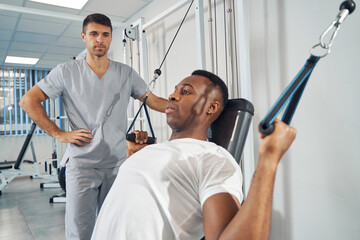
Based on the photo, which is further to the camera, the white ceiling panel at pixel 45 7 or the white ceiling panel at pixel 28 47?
the white ceiling panel at pixel 28 47

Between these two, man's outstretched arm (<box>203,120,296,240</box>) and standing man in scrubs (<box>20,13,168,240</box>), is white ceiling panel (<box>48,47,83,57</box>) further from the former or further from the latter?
man's outstretched arm (<box>203,120,296,240</box>)

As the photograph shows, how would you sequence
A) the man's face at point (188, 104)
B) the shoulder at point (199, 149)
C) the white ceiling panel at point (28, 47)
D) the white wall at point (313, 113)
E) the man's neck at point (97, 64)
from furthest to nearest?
the white ceiling panel at point (28, 47)
the man's neck at point (97, 64)
the white wall at point (313, 113)
the man's face at point (188, 104)
the shoulder at point (199, 149)

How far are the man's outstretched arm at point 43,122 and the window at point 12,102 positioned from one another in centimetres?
500

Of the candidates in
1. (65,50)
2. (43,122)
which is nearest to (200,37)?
(43,122)

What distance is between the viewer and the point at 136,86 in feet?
5.72

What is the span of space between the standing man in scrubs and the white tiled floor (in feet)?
4.18

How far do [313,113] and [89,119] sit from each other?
4.14ft

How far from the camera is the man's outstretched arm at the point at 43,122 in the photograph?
1.46 m

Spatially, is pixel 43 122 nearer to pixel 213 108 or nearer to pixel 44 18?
pixel 213 108

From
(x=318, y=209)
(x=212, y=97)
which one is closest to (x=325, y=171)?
(x=318, y=209)

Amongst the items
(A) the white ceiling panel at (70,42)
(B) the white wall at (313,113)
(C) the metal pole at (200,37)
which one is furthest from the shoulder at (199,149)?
(A) the white ceiling panel at (70,42)

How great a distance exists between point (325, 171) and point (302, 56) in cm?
66

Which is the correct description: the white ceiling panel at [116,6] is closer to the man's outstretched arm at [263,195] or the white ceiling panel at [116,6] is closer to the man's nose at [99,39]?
the man's nose at [99,39]

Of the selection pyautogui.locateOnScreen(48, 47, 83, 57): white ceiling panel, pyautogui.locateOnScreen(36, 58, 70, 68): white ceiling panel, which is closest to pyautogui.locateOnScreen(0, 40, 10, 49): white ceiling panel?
pyautogui.locateOnScreen(48, 47, 83, 57): white ceiling panel
